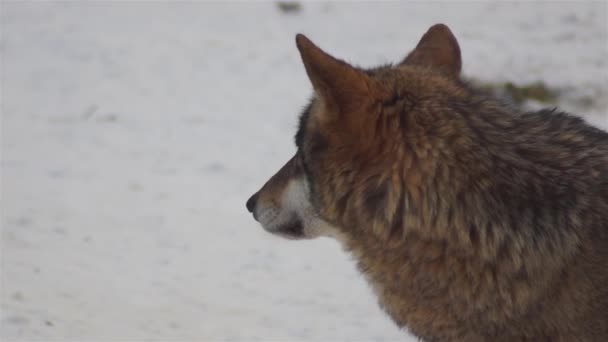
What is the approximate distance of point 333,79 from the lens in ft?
9.34

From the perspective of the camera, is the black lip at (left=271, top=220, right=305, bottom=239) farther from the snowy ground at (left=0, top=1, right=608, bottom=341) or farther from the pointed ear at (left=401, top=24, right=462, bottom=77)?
the snowy ground at (left=0, top=1, right=608, bottom=341)

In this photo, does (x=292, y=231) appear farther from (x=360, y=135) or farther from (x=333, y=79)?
(x=333, y=79)

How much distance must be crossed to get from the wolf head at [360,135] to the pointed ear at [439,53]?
0.69 feet

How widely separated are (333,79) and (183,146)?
4687mm

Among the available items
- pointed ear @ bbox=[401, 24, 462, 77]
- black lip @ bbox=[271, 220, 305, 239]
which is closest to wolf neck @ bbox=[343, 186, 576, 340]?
black lip @ bbox=[271, 220, 305, 239]

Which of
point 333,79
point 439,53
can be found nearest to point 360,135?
point 333,79

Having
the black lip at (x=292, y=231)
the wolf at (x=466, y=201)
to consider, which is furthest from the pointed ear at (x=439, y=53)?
the black lip at (x=292, y=231)

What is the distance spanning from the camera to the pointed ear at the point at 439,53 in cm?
357

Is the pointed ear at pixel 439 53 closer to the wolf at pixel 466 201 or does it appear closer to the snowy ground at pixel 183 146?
the wolf at pixel 466 201

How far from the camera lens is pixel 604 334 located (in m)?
2.91

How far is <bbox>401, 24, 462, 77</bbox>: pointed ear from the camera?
3.57m

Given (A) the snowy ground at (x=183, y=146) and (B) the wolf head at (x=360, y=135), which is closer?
(B) the wolf head at (x=360, y=135)

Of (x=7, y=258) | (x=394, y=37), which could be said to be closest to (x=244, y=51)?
(x=394, y=37)

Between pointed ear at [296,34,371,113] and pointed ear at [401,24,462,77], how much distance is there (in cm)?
67
